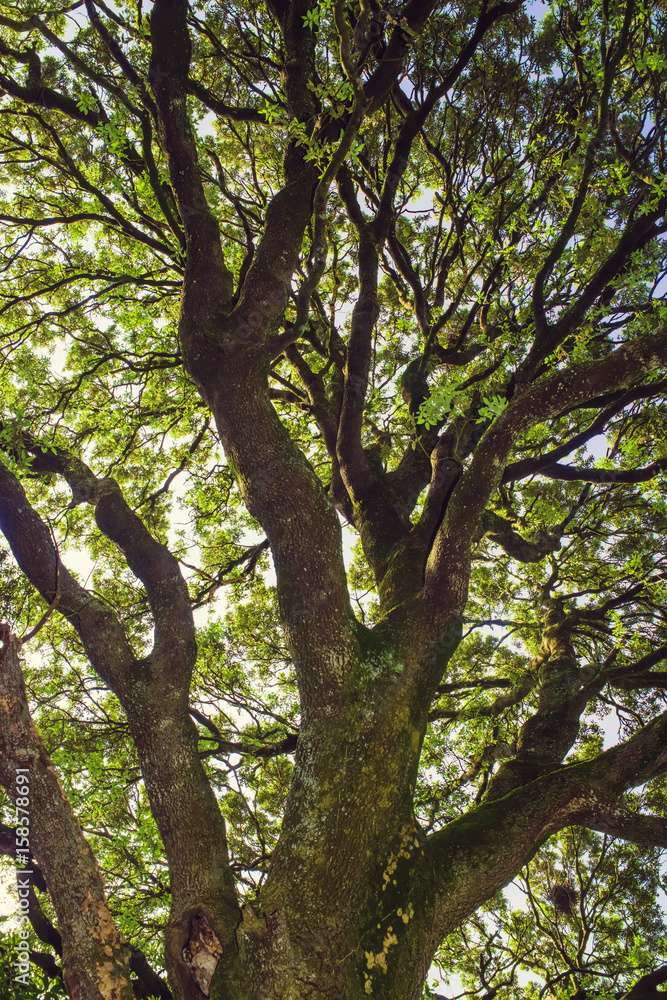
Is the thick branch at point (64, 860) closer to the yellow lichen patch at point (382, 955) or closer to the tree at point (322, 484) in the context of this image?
the tree at point (322, 484)

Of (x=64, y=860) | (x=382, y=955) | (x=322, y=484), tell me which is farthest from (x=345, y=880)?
(x=322, y=484)

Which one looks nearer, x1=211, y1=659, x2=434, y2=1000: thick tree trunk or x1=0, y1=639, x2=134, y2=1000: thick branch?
x1=211, y1=659, x2=434, y2=1000: thick tree trunk

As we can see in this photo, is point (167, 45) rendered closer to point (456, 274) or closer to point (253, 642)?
point (456, 274)

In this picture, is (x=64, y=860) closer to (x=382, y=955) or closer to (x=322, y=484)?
(x=382, y=955)

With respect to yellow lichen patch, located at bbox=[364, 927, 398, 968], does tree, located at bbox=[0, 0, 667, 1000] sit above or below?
above

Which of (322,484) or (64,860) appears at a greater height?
(322,484)

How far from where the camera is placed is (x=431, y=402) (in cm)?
388

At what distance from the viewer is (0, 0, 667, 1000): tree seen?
10.9 ft

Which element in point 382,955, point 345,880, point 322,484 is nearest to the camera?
point 382,955

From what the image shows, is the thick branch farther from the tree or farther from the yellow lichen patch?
the yellow lichen patch

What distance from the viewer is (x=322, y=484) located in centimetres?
682

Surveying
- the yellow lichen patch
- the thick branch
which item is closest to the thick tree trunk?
the yellow lichen patch

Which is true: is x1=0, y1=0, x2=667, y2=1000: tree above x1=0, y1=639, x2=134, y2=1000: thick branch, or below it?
above

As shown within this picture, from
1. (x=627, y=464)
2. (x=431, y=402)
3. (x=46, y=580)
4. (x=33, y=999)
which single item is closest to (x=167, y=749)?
(x=46, y=580)
